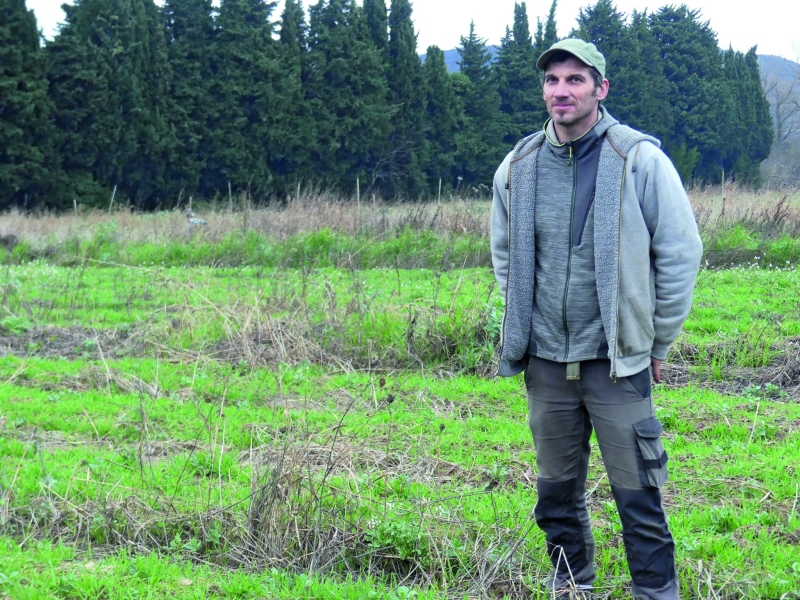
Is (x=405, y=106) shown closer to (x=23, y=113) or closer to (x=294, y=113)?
(x=294, y=113)

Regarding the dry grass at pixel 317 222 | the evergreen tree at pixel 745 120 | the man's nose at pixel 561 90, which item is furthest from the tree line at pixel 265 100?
the man's nose at pixel 561 90

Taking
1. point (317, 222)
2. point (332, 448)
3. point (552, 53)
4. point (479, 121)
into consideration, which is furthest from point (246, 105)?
point (552, 53)

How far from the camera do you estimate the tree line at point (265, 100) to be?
898 inches

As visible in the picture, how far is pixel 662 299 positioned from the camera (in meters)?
3.00

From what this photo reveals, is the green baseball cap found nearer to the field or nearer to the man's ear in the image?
the man's ear

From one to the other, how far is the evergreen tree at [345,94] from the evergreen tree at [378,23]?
63.3 inches

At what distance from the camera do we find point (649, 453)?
2930mm

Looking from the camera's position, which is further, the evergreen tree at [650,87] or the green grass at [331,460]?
the evergreen tree at [650,87]

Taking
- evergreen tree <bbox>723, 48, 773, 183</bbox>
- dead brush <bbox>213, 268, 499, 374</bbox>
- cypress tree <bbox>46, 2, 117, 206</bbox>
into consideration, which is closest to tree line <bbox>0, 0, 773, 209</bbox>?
cypress tree <bbox>46, 2, 117, 206</bbox>

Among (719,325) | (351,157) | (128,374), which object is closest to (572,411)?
(128,374)

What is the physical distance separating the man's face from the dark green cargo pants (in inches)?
36.0

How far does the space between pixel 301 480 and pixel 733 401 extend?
3.65 metres

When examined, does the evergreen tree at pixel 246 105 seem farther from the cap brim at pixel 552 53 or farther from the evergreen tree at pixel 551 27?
the cap brim at pixel 552 53

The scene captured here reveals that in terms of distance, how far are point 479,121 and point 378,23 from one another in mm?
5723
